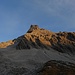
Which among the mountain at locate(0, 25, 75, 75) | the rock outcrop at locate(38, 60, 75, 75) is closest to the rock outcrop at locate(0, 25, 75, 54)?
the mountain at locate(0, 25, 75, 75)

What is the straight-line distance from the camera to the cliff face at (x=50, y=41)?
88.7 m

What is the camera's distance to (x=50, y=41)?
92.7 m

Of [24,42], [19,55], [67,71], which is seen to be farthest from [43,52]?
[67,71]

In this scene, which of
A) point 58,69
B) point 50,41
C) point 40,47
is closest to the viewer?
point 58,69

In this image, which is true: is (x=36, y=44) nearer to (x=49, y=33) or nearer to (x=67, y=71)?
(x=49, y=33)

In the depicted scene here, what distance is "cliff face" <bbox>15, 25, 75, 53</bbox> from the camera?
88.7 meters

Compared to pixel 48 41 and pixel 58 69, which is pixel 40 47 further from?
pixel 58 69

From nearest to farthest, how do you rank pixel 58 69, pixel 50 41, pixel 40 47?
pixel 58 69
pixel 40 47
pixel 50 41

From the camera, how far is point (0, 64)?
56.3 metres

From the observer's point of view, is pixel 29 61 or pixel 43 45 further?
pixel 43 45

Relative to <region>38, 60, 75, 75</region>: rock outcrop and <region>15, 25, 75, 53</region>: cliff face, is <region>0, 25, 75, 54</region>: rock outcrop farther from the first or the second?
<region>38, 60, 75, 75</region>: rock outcrop

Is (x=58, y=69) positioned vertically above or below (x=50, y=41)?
below

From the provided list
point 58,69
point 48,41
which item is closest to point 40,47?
point 48,41

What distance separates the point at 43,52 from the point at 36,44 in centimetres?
1049
